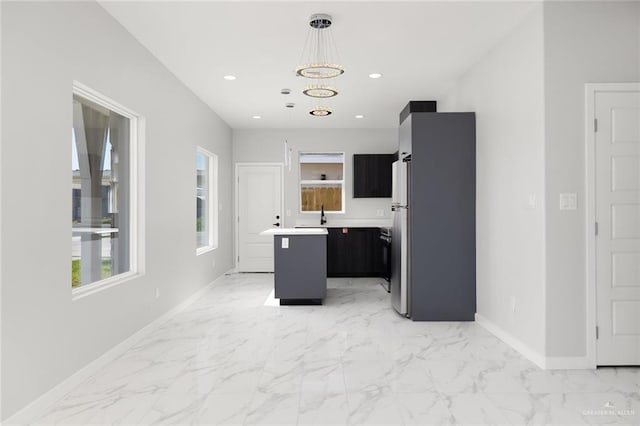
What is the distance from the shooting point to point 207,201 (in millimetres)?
7098

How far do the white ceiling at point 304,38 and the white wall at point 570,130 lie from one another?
16.1 inches

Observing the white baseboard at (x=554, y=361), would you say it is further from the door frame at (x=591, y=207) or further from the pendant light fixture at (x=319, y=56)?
the pendant light fixture at (x=319, y=56)

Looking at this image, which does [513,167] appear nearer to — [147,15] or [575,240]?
[575,240]

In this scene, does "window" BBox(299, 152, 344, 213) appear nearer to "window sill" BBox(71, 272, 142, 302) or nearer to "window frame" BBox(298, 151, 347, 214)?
"window frame" BBox(298, 151, 347, 214)

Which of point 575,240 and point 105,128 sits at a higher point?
point 105,128

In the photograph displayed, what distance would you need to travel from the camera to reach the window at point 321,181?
829cm

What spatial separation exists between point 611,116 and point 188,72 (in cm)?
413

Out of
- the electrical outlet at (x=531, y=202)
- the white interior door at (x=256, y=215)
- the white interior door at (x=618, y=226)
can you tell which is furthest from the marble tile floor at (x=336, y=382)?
the white interior door at (x=256, y=215)

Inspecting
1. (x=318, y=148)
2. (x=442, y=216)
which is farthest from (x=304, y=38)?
(x=318, y=148)

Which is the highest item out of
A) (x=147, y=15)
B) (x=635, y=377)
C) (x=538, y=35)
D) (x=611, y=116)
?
(x=147, y=15)

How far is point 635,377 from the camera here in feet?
10.1

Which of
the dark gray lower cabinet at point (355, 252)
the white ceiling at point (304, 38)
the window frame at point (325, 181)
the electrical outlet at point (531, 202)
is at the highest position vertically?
the white ceiling at point (304, 38)

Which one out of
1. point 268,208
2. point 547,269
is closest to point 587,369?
point 547,269

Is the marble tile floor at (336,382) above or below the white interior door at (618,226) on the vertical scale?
below
